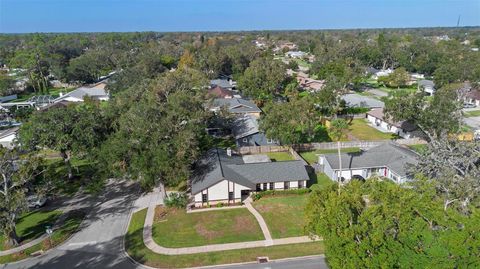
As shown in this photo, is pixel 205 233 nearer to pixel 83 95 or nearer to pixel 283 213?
pixel 283 213

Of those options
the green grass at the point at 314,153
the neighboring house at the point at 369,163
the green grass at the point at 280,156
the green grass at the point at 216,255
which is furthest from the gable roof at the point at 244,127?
the green grass at the point at 216,255

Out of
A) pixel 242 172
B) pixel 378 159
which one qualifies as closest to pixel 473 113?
pixel 378 159

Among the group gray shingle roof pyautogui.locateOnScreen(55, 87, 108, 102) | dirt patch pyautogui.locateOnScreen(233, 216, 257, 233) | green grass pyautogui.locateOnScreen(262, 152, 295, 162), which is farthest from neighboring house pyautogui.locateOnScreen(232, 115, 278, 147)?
gray shingle roof pyautogui.locateOnScreen(55, 87, 108, 102)

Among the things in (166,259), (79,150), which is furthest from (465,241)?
(79,150)

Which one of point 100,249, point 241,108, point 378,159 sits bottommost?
point 100,249

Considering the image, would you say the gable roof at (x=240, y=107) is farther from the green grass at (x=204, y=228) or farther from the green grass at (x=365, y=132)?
the green grass at (x=204, y=228)

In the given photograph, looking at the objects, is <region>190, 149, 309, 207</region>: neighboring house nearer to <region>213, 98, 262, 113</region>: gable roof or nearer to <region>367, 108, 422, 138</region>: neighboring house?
<region>367, 108, 422, 138</region>: neighboring house
